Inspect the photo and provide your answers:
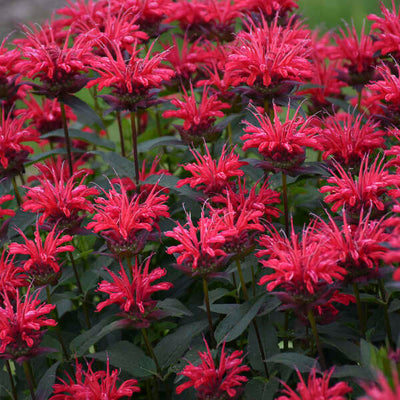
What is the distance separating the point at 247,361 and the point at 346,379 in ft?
0.88

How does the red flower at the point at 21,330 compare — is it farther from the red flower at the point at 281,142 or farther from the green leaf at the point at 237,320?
A: the red flower at the point at 281,142

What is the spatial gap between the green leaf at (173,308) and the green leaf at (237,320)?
74 mm

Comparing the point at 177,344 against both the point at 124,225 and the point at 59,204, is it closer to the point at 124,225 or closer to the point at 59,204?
the point at 124,225

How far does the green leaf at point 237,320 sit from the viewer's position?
1.13 m

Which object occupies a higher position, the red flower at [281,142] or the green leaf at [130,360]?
the red flower at [281,142]

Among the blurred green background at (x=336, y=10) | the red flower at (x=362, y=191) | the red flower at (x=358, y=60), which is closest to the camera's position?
the red flower at (x=362, y=191)

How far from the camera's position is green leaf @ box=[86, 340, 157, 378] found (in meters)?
1.22

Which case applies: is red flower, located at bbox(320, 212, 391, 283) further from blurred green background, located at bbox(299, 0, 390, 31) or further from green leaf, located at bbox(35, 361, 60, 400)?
blurred green background, located at bbox(299, 0, 390, 31)

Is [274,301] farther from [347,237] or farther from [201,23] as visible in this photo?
[201,23]

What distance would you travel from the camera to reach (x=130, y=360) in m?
1.25

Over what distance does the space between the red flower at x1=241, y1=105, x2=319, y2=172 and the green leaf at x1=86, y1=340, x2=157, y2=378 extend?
0.49 metres

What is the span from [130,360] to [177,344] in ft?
0.35

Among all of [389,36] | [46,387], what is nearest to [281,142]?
[389,36]

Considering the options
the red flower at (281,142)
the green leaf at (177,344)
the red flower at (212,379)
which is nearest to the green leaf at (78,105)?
the red flower at (281,142)
